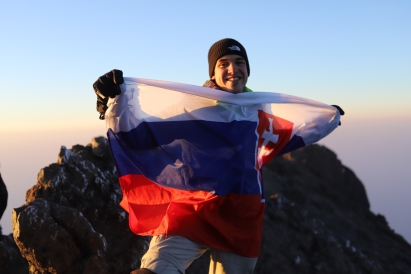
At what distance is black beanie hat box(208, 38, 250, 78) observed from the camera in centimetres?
428

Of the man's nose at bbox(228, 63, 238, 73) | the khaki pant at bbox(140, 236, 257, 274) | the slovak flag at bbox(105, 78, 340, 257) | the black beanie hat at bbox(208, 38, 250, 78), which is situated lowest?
the khaki pant at bbox(140, 236, 257, 274)

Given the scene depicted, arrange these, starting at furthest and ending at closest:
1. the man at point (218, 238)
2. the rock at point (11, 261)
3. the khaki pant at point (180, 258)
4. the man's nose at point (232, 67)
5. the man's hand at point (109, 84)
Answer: the rock at point (11, 261) < the man's nose at point (232, 67) < the man's hand at point (109, 84) < the man at point (218, 238) < the khaki pant at point (180, 258)

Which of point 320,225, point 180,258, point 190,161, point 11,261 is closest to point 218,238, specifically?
point 180,258

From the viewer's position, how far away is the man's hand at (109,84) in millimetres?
3770

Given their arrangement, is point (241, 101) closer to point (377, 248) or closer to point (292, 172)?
point (377, 248)

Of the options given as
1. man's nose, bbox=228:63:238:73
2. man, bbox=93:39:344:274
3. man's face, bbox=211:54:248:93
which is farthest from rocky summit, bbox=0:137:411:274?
man's nose, bbox=228:63:238:73

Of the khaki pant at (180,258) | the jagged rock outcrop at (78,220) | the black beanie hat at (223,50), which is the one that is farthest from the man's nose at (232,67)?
the jagged rock outcrop at (78,220)

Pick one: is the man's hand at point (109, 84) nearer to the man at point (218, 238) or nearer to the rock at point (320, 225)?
the man at point (218, 238)

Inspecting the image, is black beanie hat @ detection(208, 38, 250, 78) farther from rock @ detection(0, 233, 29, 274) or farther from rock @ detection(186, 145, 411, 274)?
rock @ detection(186, 145, 411, 274)

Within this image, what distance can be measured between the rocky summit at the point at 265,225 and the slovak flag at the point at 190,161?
0.67m

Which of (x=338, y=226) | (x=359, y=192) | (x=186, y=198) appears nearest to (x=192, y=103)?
(x=186, y=198)

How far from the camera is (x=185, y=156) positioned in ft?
13.1

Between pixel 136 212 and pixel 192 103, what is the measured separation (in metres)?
1.00

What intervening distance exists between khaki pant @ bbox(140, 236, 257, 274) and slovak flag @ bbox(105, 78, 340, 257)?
60 mm
